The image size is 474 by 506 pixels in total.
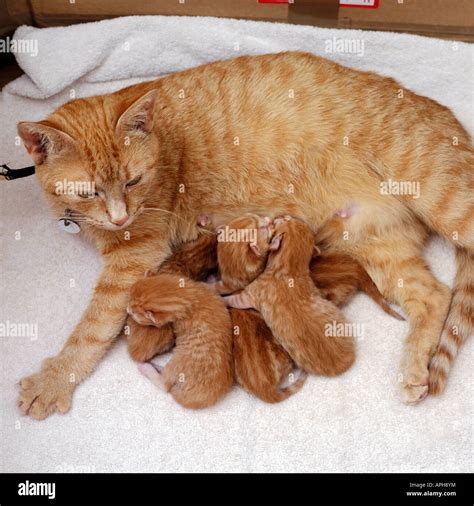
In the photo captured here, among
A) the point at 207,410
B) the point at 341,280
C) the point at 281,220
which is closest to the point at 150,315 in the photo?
the point at 207,410

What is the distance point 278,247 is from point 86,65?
141 cm

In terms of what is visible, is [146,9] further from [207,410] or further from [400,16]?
[207,410]

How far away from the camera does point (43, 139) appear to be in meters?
2.01

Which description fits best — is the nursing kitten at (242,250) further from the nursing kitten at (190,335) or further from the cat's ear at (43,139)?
the cat's ear at (43,139)

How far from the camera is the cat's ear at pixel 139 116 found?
2.04 meters

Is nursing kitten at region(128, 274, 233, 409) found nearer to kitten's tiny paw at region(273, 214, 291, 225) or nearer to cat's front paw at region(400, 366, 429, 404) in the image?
kitten's tiny paw at region(273, 214, 291, 225)

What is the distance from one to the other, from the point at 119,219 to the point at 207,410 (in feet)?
2.39

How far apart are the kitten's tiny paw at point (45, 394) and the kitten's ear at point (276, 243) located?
875mm

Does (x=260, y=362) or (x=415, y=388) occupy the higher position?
(x=260, y=362)

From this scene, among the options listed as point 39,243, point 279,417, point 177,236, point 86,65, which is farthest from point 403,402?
point 86,65

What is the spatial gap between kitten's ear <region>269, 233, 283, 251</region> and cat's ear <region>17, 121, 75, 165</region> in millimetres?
780

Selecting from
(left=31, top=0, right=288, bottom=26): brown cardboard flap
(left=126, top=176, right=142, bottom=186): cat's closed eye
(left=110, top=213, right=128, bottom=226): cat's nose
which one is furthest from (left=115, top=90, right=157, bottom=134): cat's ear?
(left=31, top=0, right=288, bottom=26): brown cardboard flap

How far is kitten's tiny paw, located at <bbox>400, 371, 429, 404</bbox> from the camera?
7.03ft

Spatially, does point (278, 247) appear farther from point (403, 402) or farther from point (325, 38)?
point (325, 38)
